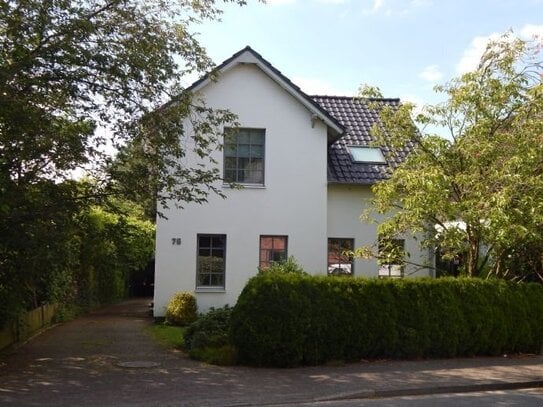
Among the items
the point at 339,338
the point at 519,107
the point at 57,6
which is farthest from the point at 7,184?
the point at 519,107

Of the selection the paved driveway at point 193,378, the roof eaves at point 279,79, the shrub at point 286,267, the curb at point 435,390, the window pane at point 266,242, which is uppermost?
the roof eaves at point 279,79

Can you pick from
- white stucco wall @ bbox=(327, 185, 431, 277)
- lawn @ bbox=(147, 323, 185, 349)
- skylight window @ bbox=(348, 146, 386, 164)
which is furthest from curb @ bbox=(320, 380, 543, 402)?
skylight window @ bbox=(348, 146, 386, 164)

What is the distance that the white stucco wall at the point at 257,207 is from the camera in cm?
1809

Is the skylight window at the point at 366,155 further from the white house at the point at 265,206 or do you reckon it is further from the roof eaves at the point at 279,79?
the roof eaves at the point at 279,79

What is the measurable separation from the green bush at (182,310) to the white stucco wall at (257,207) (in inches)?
16.9

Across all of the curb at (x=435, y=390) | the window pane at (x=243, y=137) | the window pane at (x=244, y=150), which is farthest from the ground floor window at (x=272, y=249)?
the curb at (x=435, y=390)

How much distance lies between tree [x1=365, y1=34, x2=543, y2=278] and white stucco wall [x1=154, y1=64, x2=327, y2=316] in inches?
173

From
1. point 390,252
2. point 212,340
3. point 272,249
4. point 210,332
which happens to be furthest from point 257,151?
point 212,340

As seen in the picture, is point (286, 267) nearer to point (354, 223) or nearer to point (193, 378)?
point (354, 223)

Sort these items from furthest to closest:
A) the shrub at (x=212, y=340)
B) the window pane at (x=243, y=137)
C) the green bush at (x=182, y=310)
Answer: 1. the window pane at (x=243, y=137)
2. the green bush at (x=182, y=310)
3. the shrub at (x=212, y=340)

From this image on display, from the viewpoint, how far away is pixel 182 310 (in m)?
17.4

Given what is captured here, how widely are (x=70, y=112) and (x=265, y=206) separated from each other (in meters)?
8.70

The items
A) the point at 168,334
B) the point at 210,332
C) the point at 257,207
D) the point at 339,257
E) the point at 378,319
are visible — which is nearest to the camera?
the point at 378,319

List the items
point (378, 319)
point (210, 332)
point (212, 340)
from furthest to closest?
point (210, 332) → point (212, 340) → point (378, 319)
